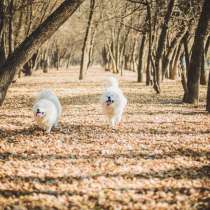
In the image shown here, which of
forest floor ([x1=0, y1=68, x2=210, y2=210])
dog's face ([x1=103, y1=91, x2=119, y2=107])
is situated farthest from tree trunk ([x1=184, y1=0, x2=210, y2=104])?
dog's face ([x1=103, y1=91, x2=119, y2=107])

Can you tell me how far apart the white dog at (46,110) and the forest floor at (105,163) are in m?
0.30

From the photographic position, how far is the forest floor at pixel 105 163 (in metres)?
6.43

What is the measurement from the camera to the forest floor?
6426mm

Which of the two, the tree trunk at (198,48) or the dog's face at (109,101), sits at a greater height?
the tree trunk at (198,48)

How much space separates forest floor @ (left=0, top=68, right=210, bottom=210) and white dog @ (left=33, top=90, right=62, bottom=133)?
0.30 metres

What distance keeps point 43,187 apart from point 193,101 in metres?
11.5

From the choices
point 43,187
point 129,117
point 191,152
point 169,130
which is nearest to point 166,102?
point 129,117

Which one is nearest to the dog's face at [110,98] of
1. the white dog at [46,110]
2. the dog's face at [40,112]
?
the white dog at [46,110]

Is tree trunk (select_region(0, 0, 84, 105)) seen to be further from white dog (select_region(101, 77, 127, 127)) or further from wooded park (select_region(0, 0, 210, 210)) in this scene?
white dog (select_region(101, 77, 127, 127))

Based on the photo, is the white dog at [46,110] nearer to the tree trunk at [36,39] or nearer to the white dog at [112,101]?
the tree trunk at [36,39]

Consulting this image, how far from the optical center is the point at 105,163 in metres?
8.34

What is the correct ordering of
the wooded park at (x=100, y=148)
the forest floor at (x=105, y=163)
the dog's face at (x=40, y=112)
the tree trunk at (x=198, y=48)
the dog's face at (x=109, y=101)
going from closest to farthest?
the forest floor at (x=105, y=163)
the wooded park at (x=100, y=148)
the dog's face at (x=40, y=112)
the dog's face at (x=109, y=101)
the tree trunk at (x=198, y=48)

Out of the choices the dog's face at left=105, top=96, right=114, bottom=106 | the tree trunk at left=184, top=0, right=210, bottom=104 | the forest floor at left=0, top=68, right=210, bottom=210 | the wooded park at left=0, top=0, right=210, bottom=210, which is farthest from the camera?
the tree trunk at left=184, top=0, right=210, bottom=104

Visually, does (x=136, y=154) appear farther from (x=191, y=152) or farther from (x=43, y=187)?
(x=43, y=187)
